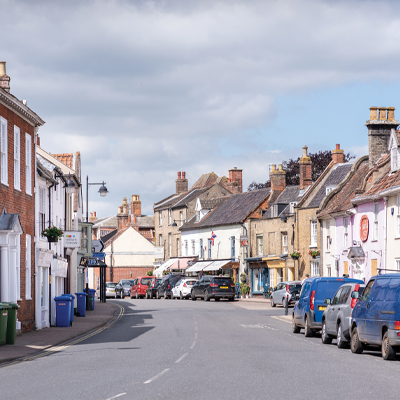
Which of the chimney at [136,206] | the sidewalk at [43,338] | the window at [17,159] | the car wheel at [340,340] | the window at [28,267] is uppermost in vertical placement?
the chimney at [136,206]

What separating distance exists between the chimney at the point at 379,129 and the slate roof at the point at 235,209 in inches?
852

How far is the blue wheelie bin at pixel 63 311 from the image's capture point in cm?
2836

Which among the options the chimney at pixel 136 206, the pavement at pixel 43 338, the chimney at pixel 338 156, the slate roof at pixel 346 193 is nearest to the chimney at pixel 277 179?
the chimney at pixel 338 156

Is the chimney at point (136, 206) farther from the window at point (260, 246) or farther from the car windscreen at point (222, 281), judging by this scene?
the car windscreen at point (222, 281)

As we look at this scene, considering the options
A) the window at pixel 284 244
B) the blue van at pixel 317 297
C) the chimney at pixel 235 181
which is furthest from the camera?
the chimney at pixel 235 181

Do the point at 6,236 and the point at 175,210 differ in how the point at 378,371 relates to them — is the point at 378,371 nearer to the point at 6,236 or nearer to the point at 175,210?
the point at 6,236

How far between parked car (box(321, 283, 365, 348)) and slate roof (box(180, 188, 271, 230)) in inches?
1754

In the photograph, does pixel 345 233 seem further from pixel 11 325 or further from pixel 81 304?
pixel 11 325

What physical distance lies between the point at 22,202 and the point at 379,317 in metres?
13.8

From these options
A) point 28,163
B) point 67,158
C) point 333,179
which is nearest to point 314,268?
point 333,179

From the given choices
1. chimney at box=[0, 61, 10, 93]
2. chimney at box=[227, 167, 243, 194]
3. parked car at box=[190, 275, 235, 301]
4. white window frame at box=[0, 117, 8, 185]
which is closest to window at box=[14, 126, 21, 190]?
white window frame at box=[0, 117, 8, 185]

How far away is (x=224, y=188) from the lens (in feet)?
270

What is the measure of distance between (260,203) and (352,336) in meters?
47.4

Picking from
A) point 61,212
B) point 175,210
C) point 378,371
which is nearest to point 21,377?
point 378,371
